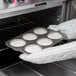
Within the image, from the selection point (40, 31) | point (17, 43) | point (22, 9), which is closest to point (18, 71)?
point (17, 43)

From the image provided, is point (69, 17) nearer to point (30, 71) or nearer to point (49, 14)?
point (49, 14)

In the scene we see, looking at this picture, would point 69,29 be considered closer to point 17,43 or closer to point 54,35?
point 54,35

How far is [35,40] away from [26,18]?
1.31ft

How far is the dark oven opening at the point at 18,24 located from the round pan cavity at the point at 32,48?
8.1 inches

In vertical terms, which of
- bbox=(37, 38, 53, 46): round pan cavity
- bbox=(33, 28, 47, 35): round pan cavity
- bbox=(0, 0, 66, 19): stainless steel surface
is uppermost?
bbox=(0, 0, 66, 19): stainless steel surface

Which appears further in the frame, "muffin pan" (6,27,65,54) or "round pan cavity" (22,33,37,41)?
"round pan cavity" (22,33,37,41)

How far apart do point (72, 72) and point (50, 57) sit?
0.36 metres

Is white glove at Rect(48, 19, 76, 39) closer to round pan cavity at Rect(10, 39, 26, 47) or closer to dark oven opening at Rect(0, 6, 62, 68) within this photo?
dark oven opening at Rect(0, 6, 62, 68)

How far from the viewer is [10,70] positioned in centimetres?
125

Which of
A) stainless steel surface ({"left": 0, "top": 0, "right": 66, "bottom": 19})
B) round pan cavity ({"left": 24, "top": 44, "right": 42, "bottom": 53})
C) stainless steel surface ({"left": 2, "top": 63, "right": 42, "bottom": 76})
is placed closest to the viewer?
stainless steel surface ({"left": 0, "top": 0, "right": 66, "bottom": 19})

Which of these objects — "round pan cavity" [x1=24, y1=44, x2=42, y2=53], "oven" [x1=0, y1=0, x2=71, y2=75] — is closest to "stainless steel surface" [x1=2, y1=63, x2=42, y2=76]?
"oven" [x1=0, y1=0, x2=71, y2=75]

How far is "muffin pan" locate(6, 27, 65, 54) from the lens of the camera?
1.14 m

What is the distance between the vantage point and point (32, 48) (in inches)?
44.6

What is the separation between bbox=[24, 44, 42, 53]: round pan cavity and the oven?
206 mm
